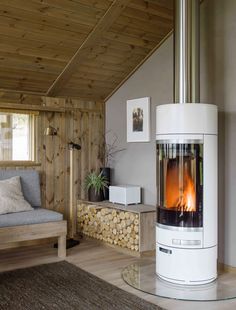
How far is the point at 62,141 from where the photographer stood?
16.8ft

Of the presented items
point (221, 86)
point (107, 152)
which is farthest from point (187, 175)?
point (107, 152)

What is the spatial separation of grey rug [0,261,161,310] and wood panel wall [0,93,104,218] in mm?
1477

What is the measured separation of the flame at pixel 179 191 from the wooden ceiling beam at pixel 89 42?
68.3 inches

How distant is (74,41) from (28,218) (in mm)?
2014

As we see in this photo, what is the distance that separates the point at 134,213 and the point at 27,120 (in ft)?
6.33

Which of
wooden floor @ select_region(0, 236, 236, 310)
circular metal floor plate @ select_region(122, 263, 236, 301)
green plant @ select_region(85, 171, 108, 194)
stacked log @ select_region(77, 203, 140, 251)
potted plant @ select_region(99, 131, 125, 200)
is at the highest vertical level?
potted plant @ select_region(99, 131, 125, 200)

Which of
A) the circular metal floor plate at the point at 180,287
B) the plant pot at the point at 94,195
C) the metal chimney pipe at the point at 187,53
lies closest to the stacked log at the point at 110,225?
the plant pot at the point at 94,195

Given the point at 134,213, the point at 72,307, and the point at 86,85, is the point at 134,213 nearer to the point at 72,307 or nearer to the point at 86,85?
the point at 72,307

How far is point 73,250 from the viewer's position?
4531mm

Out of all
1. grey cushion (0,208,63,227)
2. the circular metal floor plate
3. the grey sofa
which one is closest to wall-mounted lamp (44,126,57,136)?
the grey sofa

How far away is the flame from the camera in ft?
10.8

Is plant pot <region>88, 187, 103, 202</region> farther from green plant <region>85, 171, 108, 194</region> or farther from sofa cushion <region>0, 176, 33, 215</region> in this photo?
sofa cushion <region>0, 176, 33, 215</region>

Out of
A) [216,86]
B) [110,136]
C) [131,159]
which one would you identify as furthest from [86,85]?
[216,86]

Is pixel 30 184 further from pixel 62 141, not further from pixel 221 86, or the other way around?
pixel 221 86
